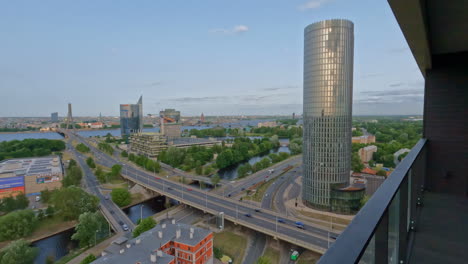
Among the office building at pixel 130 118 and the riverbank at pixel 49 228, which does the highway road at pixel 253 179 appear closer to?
the riverbank at pixel 49 228

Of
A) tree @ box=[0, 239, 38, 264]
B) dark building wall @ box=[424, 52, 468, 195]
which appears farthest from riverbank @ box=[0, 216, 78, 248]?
dark building wall @ box=[424, 52, 468, 195]

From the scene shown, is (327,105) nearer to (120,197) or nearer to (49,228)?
(120,197)

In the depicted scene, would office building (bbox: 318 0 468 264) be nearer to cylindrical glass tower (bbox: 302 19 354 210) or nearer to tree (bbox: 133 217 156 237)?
tree (bbox: 133 217 156 237)

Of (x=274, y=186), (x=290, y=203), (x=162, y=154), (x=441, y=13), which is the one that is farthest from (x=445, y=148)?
(x=162, y=154)

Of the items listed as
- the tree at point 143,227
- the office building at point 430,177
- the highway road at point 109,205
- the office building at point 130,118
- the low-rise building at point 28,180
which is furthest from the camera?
the office building at point 130,118

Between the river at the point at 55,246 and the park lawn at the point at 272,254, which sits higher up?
the park lawn at the point at 272,254

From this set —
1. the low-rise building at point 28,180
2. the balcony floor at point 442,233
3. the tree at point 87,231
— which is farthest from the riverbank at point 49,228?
the balcony floor at point 442,233

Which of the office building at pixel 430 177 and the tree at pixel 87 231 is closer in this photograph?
the office building at pixel 430 177

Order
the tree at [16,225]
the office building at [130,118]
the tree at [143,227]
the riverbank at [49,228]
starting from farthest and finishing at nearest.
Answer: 1. the office building at [130,118]
2. the riverbank at [49,228]
3. the tree at [16,225]
4. the tree at [143,227]
